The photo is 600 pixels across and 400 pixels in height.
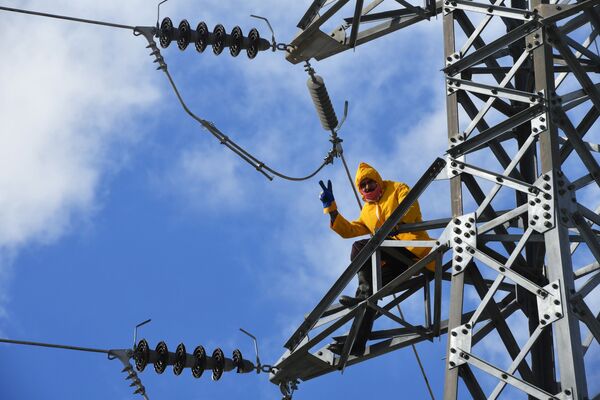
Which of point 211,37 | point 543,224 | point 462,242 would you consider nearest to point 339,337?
point 462,242

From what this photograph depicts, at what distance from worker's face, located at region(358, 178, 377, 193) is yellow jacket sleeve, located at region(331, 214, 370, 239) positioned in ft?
1.06

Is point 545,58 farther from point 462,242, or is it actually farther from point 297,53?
point 297,53

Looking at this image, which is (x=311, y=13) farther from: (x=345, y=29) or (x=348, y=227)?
(x=348, y=227)

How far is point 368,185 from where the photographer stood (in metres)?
13.3

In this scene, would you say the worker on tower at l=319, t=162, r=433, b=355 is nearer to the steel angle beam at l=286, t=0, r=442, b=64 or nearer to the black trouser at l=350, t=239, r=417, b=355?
the black trouser at l=350, t=239, r=417, b=355

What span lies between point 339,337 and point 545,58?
3262 mm

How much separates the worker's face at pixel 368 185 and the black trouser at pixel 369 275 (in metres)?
0.74

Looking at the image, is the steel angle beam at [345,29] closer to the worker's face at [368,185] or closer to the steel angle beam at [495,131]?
the worker's face at [368,185]

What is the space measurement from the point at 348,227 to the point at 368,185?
48 cm

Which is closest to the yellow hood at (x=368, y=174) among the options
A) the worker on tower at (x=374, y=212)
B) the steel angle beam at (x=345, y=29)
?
the worker on tower at (x=374, y=212)

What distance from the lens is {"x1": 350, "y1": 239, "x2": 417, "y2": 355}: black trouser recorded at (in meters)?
11.9

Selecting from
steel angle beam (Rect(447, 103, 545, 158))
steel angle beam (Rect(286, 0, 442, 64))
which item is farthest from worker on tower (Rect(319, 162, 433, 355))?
steel angle beam (Rect(447, 103, 545, 158))

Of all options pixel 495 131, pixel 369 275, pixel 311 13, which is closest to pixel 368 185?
pixel 369 275

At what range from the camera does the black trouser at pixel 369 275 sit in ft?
39.2
